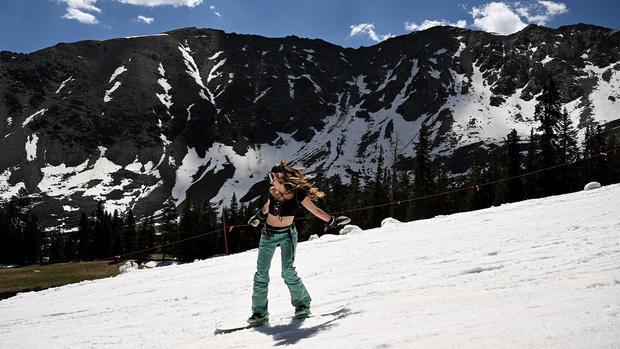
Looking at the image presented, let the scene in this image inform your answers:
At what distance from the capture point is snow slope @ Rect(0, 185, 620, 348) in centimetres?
404

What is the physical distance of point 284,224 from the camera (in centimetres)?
593

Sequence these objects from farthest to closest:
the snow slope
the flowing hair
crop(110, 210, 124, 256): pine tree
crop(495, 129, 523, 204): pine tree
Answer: crop(110, 210, 124, 256): pine tree < crop(495, 129, 523, 204): pine tree < the flowing hair < the snow slope

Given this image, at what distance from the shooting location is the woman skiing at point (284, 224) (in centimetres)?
570

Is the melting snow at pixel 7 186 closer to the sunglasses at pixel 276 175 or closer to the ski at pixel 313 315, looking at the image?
the ski at pixel 313 315

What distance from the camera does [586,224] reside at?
9.72m

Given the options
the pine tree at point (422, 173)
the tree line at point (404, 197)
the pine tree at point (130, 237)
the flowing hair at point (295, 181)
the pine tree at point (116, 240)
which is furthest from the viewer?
the pine tree at point (130, 237)

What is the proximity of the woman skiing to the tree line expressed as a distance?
23620 mm

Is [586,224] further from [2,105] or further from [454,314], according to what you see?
[2,105]

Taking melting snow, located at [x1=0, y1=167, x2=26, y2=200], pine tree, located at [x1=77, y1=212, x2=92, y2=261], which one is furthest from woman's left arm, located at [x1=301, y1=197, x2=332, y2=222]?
melting snow, located at [x1=0, y1=167, x2=26, y2=200]

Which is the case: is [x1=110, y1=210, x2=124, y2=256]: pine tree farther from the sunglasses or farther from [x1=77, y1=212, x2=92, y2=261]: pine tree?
the sunglasses

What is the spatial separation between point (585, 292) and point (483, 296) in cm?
114

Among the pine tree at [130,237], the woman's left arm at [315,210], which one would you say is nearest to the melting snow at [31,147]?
the pine tree at [130,237]

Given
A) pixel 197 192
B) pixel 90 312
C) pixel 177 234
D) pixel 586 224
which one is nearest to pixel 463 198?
pixel 177 234

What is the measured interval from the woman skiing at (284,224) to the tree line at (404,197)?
77.5 feet
